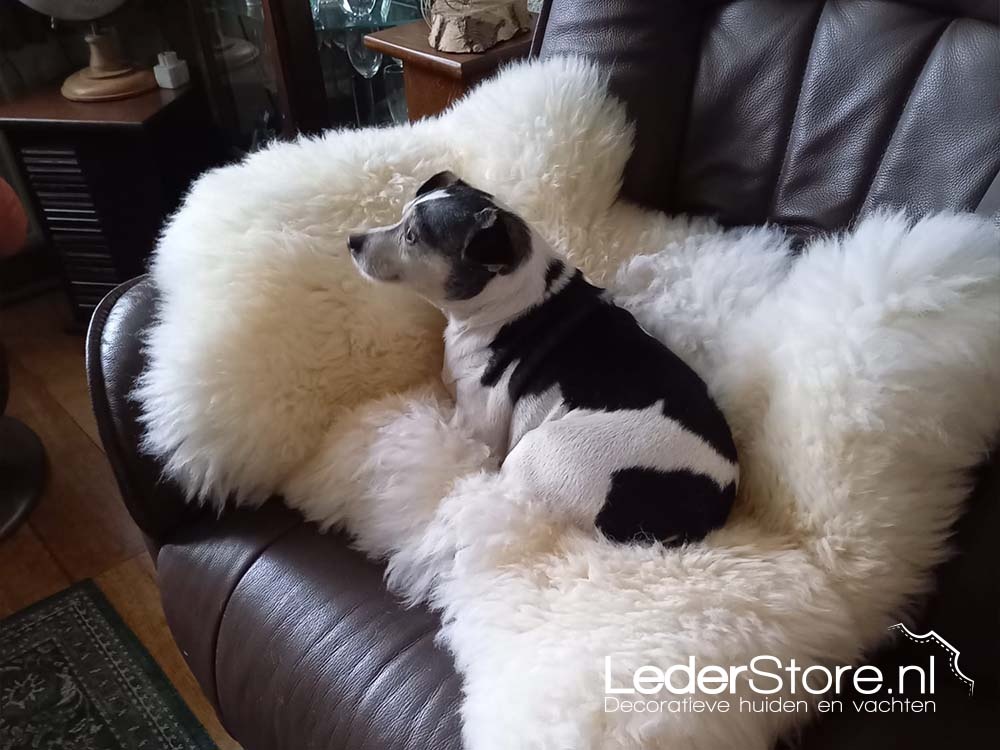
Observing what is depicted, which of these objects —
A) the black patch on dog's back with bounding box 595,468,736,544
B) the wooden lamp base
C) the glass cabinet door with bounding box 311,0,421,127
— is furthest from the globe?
the black patch on dog's back with bounding box 595,468,736,544

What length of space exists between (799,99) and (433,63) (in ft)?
2.29

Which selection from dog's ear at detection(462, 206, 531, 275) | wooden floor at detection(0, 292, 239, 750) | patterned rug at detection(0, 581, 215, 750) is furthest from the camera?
wooden floor at detection(0, 292, 239, 750)

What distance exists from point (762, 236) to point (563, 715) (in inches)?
28.3

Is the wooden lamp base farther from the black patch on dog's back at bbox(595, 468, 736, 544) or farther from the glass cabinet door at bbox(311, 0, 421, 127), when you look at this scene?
the black patch on dog's back at bbox(595, 468, 736, 544)

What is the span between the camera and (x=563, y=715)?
0.75 meters

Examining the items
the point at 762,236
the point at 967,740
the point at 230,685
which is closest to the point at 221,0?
the point at 762,236

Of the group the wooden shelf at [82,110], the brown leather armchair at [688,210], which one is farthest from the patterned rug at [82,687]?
the wooden shelf at [82,110]

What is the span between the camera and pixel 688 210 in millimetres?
1306

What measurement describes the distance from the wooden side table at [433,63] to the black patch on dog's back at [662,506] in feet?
2.93

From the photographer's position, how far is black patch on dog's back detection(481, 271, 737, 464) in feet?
3.29

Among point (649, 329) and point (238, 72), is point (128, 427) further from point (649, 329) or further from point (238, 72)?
point (238, 72)

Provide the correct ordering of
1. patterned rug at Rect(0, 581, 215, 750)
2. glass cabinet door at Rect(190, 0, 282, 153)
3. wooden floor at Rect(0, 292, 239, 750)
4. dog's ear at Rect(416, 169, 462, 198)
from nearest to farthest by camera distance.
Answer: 1. dog's ear at Rect(416, 169, 462, 198)
2. patterned rug at Rect(0, 581, 215, 750)
3. wooden floor at Rect(0, 292, 239, 750)
4. glass cabinet door at Rect(190, 0, 282, 153)

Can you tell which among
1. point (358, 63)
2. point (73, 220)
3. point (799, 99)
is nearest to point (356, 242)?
point (799, 99)

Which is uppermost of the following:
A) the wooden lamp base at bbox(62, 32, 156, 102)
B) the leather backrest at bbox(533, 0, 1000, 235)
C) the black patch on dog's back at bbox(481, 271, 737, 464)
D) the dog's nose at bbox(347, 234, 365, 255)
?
the leather backrest at bbox(533, 0, 1000, 235)
